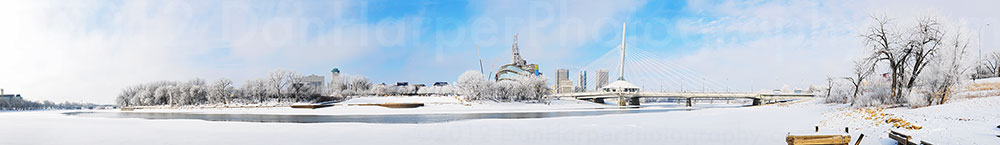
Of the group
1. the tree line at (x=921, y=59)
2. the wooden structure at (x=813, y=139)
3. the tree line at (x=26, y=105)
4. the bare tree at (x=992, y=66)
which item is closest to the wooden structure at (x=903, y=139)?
the wooden structure at (x=813, y=139)

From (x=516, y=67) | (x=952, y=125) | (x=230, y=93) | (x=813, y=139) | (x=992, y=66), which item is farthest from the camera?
(x=516, y=67)

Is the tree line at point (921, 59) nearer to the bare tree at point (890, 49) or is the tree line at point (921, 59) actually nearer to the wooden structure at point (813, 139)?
the bare tree at point (890, 49)

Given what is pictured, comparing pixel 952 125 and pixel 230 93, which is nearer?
pixel 952 125

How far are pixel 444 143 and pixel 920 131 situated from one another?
1465 cm

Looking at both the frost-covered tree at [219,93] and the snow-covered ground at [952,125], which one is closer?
the snow-covered ground at [952,125]

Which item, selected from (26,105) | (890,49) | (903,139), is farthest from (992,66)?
(26,105)

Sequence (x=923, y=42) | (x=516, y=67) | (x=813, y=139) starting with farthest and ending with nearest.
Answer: (x=516, y=67)
(x=923, y=42)
(x=813, y=139)

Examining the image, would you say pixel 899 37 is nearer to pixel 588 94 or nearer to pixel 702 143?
pixel 702 143

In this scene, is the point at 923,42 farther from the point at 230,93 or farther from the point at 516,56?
the point at 516,56

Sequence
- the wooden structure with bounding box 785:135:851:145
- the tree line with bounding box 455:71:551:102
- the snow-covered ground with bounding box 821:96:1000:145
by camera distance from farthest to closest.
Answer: the tree line with bounding box 455:71:551:102, the snow-covered ground with bounding box 821:96:1000:145, the wooden structure with bounding box 785:135:851:145

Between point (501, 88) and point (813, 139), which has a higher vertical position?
point (501, 88)

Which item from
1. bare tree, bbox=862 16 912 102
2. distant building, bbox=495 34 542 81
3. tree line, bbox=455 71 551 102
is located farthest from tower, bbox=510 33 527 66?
bare tree, bbox=862 16 912 102

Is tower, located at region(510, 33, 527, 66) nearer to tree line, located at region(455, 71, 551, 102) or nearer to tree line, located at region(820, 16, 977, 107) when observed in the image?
tree line, located at region(455, 71, 551, 102)

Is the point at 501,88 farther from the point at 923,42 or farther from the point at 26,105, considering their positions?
the point at 26,105
